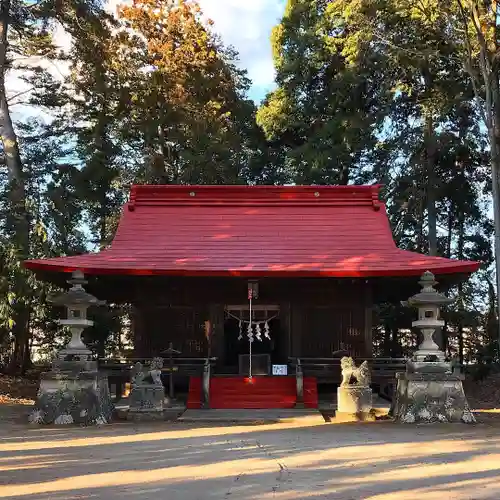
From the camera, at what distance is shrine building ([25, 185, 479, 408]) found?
12523mm

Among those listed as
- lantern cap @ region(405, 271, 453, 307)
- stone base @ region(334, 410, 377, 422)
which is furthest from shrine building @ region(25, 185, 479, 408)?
stone base @ region(334, 410, 377, 422)

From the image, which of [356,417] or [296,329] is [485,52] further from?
[356,417]

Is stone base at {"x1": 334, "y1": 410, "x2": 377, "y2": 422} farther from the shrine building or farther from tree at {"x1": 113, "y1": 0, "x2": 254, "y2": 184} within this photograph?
tree at {"x1": 113, "y1": 0, "x2": 254, "y2": 184}

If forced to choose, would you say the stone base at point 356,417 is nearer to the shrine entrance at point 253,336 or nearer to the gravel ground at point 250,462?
the gravel ground at point 250,462

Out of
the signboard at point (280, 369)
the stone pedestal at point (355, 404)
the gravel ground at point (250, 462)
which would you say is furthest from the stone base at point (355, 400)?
the signboard at point (280, 369)

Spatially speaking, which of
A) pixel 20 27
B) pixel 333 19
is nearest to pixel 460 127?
pixel 333 19

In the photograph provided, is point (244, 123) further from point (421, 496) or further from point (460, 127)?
point (421, 496)

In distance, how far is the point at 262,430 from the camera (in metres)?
9.41

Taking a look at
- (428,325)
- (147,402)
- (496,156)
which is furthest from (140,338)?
(496,156)

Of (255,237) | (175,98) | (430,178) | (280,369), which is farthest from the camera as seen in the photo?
(175,98)

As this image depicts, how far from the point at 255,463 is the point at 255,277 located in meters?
6.65

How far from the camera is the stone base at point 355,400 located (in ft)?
35.3

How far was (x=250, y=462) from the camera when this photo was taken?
21.5 ft

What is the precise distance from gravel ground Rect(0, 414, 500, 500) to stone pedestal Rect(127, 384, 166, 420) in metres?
0.98
